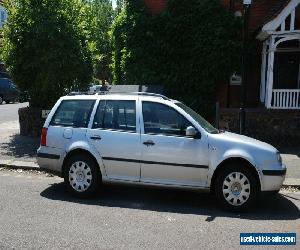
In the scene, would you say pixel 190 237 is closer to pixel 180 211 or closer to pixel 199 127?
pixel 180 211

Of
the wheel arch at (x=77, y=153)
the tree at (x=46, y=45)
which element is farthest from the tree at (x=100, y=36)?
the wheel arch at (x=77, y=153)

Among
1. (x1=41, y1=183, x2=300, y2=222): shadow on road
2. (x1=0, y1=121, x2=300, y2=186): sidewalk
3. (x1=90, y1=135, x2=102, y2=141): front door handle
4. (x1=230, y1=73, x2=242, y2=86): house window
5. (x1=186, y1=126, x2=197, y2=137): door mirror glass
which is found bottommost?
(x1=41, y1=183, x2=300, y2=222): shadow on road

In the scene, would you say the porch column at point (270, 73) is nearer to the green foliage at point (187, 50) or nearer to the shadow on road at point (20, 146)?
the green foliage at point (187, 50)

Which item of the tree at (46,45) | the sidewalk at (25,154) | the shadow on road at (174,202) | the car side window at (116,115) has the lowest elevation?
the shadow on road at (174,202)

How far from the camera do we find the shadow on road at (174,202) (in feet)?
20.1

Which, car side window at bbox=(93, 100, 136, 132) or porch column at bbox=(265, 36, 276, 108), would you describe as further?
porch column at bbox=(265, 36, 276, 108)

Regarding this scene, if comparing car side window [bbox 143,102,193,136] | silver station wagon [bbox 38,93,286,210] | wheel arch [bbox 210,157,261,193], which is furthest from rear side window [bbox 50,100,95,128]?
wheel arch [bbox 210,157,261,193]

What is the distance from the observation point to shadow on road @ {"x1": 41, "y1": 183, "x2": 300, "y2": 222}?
6.12 meters

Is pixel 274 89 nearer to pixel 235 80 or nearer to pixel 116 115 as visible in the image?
pixel 235 80

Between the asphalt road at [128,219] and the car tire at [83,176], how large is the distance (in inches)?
6.9

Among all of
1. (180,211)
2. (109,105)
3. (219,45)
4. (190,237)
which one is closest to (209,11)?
(219,45)

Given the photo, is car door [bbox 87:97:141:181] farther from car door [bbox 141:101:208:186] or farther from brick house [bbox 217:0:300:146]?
brick house [bbox 217:0:300:146]

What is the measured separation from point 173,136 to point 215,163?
0.78 meters

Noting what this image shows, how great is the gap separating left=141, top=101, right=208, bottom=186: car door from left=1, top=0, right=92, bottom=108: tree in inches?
246
